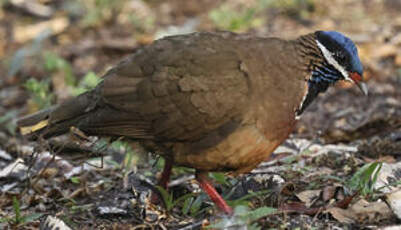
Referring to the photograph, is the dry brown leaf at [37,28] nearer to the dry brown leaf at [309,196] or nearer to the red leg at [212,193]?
the red leg at [212,193]

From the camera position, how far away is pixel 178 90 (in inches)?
144

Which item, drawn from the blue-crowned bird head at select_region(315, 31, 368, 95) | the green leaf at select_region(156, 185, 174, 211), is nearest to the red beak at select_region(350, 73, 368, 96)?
the blue-crowned bird head at select_region(315, 31, 368, 95)

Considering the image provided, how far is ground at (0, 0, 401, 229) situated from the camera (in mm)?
3729

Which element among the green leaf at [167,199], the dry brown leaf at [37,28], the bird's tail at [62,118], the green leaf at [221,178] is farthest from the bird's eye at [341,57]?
the dry brown leaf at [37,28]

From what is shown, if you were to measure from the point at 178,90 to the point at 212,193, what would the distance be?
71 cm

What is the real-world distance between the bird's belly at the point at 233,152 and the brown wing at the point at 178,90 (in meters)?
0.10

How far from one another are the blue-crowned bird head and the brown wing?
2.06 ft

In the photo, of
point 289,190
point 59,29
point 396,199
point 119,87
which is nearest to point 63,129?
point 119,87

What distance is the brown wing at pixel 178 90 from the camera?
143 inches

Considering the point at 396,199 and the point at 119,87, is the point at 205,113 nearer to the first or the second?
the point at 119,87

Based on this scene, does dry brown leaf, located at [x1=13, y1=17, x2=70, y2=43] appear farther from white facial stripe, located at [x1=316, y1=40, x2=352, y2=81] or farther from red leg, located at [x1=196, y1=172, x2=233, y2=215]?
white facial stripe, located at [x1=316, y1=40, x2=352, y2=81]

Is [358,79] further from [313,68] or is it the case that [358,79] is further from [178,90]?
[178,90]

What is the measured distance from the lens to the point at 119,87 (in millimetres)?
3824

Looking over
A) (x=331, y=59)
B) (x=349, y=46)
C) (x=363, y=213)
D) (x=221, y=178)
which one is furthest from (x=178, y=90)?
(x=363, y=213)
